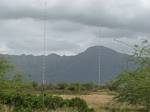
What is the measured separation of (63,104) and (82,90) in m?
33.8

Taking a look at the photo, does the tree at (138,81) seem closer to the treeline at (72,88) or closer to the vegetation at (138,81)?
the vegetation at (138,81)

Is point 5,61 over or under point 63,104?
over

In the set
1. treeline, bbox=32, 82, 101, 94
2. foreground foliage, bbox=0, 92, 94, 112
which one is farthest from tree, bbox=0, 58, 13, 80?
treeline, bbox=32, 82, 101, 94

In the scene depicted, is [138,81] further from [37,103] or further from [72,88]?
[72,88]

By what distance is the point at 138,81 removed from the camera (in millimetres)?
22703

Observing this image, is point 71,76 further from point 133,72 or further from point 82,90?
point 133,72

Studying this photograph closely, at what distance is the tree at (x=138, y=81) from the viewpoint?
22.3 m

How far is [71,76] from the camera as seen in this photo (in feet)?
587

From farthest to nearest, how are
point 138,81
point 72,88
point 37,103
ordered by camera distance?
point 72,88 → point 37,103 → point 138,81

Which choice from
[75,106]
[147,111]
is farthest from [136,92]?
[75,106]

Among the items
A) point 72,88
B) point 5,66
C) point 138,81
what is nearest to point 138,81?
point 138,81

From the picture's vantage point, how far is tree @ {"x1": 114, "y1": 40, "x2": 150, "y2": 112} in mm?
22328

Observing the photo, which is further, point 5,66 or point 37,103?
point 37,103

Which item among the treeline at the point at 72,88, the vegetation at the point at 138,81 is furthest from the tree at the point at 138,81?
the treeline at the point at 72,88
